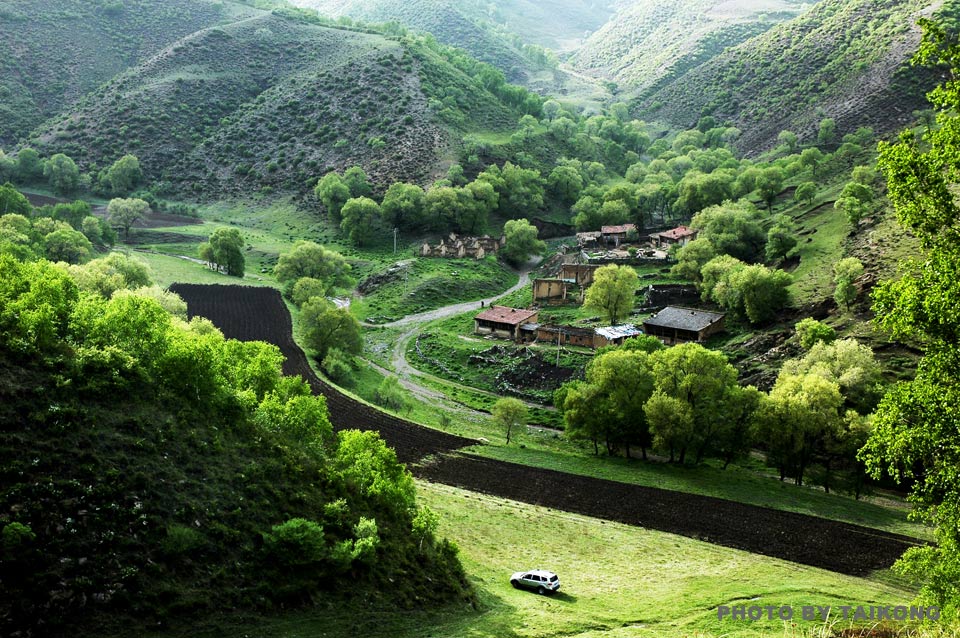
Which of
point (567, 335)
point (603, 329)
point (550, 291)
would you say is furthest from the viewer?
point (550, 291)

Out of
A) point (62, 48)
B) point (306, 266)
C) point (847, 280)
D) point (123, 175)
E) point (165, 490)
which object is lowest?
point (165, 490)

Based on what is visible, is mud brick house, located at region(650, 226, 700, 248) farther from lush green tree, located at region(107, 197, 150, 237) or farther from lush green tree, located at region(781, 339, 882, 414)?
lush green tree, located at region(107, 197, 150, 237)

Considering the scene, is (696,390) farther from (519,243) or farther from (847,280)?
(519,243)

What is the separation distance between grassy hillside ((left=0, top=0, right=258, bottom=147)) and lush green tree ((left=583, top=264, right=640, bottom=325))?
423 ft

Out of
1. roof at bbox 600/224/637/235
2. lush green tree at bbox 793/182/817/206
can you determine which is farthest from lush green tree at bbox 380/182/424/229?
lush green tree at bbox 793/182/817/206

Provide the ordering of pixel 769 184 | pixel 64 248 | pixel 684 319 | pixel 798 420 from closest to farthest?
pixel 798 420
pixel 684 319
pixel 64 248
pixel 769 184

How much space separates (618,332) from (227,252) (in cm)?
5806

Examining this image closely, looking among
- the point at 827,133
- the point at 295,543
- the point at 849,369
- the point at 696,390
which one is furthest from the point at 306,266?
the point at 827,133

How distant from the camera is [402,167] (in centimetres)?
14550

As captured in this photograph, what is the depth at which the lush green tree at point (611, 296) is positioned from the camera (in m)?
90.9

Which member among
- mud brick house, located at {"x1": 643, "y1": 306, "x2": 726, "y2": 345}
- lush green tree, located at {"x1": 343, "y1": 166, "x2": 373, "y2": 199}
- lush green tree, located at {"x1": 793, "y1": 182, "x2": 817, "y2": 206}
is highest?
lush green tree, located at {"x1": 793, "y1": 182, "x2": 817, "y2": 206}

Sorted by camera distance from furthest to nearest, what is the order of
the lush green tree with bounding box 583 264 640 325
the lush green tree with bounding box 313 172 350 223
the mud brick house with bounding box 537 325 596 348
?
1. the lush green tree with bounding box 313 172 350 223
2. the lush green tree with bounding box 583 264 640 325
3. the mud brick house with bounding box 537 325 596 348

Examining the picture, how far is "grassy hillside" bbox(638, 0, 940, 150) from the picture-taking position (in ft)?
485

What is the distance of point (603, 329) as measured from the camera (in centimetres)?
8688
